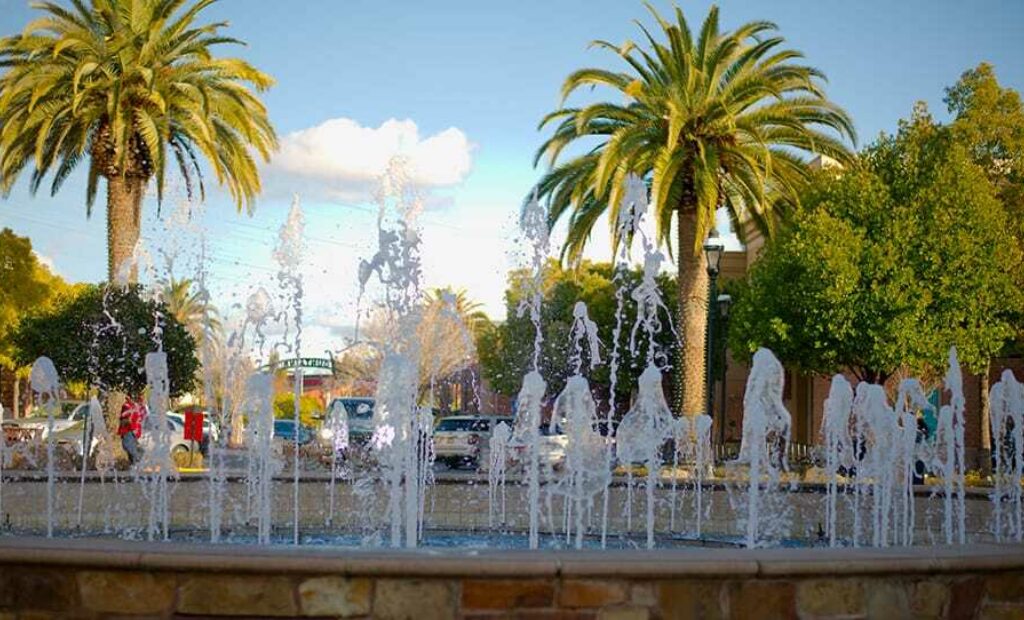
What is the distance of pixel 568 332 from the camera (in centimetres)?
4103

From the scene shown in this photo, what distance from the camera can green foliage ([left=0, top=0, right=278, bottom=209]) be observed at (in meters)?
22.0

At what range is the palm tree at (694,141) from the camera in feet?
68.6

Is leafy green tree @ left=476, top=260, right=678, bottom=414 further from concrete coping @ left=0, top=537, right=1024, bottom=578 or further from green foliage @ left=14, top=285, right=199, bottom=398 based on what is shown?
concrete coping @ left=0, top=537, right=1024, bottom=578

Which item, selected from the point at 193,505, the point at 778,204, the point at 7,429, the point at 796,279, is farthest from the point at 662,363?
the point at 193,505

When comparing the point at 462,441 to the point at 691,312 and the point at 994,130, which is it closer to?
the point at 691,312

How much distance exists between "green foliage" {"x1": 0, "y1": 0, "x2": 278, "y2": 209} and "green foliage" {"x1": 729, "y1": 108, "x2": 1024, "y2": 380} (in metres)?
11.9

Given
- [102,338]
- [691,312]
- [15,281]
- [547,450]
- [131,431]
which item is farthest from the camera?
[15,281]

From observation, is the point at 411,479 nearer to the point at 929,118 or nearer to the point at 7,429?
the point at 7,429

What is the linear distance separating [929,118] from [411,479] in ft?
72.2

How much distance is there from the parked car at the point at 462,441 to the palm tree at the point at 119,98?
7770 millimetres

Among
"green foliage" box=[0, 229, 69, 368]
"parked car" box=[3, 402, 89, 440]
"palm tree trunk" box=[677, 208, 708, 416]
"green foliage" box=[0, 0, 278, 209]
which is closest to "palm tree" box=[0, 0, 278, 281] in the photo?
"green foliage" box=[0, 0, 278, 209]

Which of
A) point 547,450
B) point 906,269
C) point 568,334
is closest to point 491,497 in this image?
point 547,450

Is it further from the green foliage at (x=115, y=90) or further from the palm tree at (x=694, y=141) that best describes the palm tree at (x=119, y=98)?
the palm tree at (x=694, y=141)

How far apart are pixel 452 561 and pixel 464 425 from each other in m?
22.9
